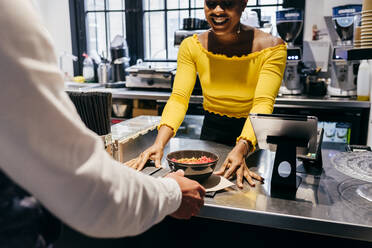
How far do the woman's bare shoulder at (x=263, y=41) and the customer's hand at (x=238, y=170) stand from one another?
26.8 inches

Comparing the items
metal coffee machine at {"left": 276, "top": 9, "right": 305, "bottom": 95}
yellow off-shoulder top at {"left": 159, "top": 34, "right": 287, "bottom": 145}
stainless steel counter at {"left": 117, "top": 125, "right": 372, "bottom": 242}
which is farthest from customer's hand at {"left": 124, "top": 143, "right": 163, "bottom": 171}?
metal coffee machine at {"left": 276, "top": 9, "right": 305, "bottom": 95}

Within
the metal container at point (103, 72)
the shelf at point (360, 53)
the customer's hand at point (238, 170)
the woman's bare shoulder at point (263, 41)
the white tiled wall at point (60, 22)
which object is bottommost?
the customer's hand at point (238, 170)

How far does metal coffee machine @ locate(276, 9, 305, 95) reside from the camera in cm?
320

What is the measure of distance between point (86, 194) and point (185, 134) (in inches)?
112

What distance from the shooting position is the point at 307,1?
3656mm

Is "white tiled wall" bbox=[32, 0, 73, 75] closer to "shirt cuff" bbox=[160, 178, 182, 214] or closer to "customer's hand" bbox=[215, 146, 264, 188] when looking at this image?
"customer's hand" bbox=[215, 146, 264, 188]

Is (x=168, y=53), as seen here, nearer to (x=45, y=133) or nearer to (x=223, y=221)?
(x=223, y=221)

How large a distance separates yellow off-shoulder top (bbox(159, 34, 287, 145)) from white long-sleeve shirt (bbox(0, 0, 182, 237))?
1.06 metres

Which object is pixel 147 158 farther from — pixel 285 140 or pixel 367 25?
pixel 367 25

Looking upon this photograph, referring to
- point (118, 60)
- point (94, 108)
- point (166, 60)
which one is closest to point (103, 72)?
point (118, 60)

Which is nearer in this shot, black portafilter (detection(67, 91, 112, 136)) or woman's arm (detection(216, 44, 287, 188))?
black portafilter (detection(67, 91, 112, 136))

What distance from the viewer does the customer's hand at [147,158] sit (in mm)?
1427

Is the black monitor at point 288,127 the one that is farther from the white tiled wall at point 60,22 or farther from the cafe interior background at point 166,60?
the white tiled wall at point 60,22

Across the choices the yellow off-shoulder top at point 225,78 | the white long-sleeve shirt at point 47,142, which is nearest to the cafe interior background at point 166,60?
the yellow off-shoulder top at point 225,78
